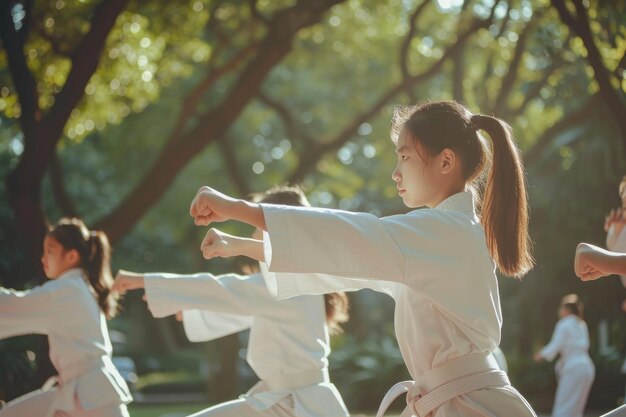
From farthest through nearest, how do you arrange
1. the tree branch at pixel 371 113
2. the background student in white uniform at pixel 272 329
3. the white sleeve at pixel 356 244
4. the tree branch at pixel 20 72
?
the tree branch at pixel 371 113 → the tree branch at pixel 20 72 → the background student in white uniform at pixel 272 329 → the white sleeve at pixel 356 244

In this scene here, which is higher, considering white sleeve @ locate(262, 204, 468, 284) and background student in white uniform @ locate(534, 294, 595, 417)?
white sleeve @ locate(262, 204, 468, 284)

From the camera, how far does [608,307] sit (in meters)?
19.6

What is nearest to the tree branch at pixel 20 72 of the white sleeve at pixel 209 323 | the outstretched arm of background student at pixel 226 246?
the white sleeve at pixel 209 323

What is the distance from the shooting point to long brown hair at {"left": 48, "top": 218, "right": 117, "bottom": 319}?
21.4ft

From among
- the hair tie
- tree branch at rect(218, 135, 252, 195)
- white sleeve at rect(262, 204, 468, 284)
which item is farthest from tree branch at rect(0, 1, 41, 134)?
white sleeve at rect(262, 204, 468, 284)

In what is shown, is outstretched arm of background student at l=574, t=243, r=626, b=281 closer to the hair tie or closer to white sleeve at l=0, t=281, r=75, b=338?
the hair tie

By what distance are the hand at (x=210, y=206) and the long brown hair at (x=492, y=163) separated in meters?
0.91

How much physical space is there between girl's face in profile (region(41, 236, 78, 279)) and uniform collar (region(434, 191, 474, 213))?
3425 millimetres

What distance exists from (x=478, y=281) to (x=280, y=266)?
0.76m

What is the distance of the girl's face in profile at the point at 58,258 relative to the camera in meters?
6.46

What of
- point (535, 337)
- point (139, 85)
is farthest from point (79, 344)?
point (535, 337)

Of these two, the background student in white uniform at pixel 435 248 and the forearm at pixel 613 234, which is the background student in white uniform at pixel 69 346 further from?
the forearm at pixel 613 234

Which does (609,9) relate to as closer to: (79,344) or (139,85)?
(79,344)

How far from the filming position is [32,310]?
6.02 m
